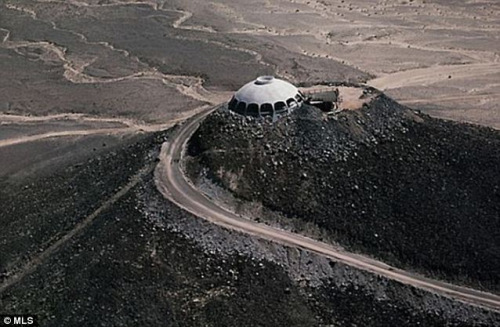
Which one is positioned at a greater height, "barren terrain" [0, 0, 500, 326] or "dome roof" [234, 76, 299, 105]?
"dome roof" [234, 76, 299, 105]

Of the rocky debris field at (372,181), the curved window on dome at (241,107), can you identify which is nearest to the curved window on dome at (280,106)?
the rocky debris field at (372,181)

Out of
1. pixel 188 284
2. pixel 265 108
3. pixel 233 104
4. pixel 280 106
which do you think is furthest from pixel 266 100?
pixel 188 284

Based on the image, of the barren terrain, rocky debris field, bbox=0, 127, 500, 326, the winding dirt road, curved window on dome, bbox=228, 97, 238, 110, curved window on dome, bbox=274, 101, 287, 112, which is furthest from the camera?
curved window on dome, bbox=228, 97, 238, 110

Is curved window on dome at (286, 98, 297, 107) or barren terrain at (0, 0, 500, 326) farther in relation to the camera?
curved window on dome at (286, 98, 297, 107)

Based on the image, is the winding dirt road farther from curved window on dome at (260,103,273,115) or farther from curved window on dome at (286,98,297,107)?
curved window on dome at (286,98,297,107)

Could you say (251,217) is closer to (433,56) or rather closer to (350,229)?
(350,229)

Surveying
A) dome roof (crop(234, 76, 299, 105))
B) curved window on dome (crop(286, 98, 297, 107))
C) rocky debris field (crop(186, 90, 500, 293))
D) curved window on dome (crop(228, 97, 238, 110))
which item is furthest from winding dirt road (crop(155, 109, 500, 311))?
curved window on dome (crop(286, 98, 297, 107))

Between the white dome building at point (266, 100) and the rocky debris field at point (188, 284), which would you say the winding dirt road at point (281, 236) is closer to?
the rocky debris field at point (188, 284)

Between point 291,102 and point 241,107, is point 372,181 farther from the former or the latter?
point 241,107
